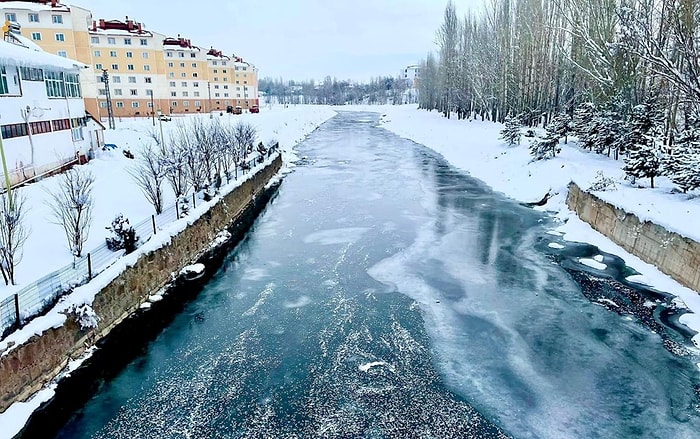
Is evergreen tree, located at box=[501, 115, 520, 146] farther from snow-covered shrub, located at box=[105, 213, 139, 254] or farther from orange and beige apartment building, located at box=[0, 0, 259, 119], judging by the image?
orange and beige apartment building, located at box=[0, 0, 259, 119]

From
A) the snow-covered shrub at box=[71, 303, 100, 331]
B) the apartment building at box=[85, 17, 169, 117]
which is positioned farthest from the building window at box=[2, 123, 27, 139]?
the apartment building at box=[85, 17, 169, 117]

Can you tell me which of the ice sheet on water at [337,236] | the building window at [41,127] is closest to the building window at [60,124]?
the building window at [41,127]

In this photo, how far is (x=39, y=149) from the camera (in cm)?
1961

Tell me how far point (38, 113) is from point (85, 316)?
49.7 feet

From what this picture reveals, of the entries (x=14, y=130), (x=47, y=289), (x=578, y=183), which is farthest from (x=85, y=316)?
(x=578, y=183)

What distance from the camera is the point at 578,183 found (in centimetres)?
1775

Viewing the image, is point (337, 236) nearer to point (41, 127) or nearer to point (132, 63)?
point (41, 127)

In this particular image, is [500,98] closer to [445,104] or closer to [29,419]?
[445,104]

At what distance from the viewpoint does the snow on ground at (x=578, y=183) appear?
11641 millimetres

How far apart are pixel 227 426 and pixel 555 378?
5.34m

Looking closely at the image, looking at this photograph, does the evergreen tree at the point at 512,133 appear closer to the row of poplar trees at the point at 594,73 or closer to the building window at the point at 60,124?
the row of poplar trees at the point at 594,73

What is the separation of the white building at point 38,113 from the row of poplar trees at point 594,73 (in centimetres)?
2127

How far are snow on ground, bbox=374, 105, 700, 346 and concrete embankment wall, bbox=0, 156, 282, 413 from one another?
450 inches

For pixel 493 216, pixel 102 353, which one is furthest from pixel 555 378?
pixel 493 216
